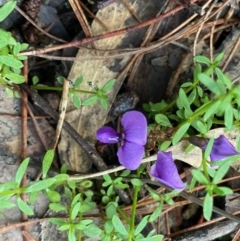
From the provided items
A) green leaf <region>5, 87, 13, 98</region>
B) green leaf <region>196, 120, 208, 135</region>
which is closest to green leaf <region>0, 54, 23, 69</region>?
green leaf <region>5, 87, 13, 98</region>

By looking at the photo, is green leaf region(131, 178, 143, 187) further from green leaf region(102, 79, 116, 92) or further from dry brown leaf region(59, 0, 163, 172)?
green leaf region(102, 79, 116, 92)

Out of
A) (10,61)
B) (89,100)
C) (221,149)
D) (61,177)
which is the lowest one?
(61,177)

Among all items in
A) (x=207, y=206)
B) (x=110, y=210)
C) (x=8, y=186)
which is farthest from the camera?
(x=110, y=210)

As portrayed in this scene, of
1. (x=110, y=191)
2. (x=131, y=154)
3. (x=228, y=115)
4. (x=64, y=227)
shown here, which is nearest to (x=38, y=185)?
(x=64, y=227)

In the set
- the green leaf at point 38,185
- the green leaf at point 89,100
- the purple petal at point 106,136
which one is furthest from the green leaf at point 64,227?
the green leaf at point 89,100

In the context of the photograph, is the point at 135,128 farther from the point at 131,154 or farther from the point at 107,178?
the point at 107,178

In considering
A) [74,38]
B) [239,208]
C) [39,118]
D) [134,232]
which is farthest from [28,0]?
[239,208]
